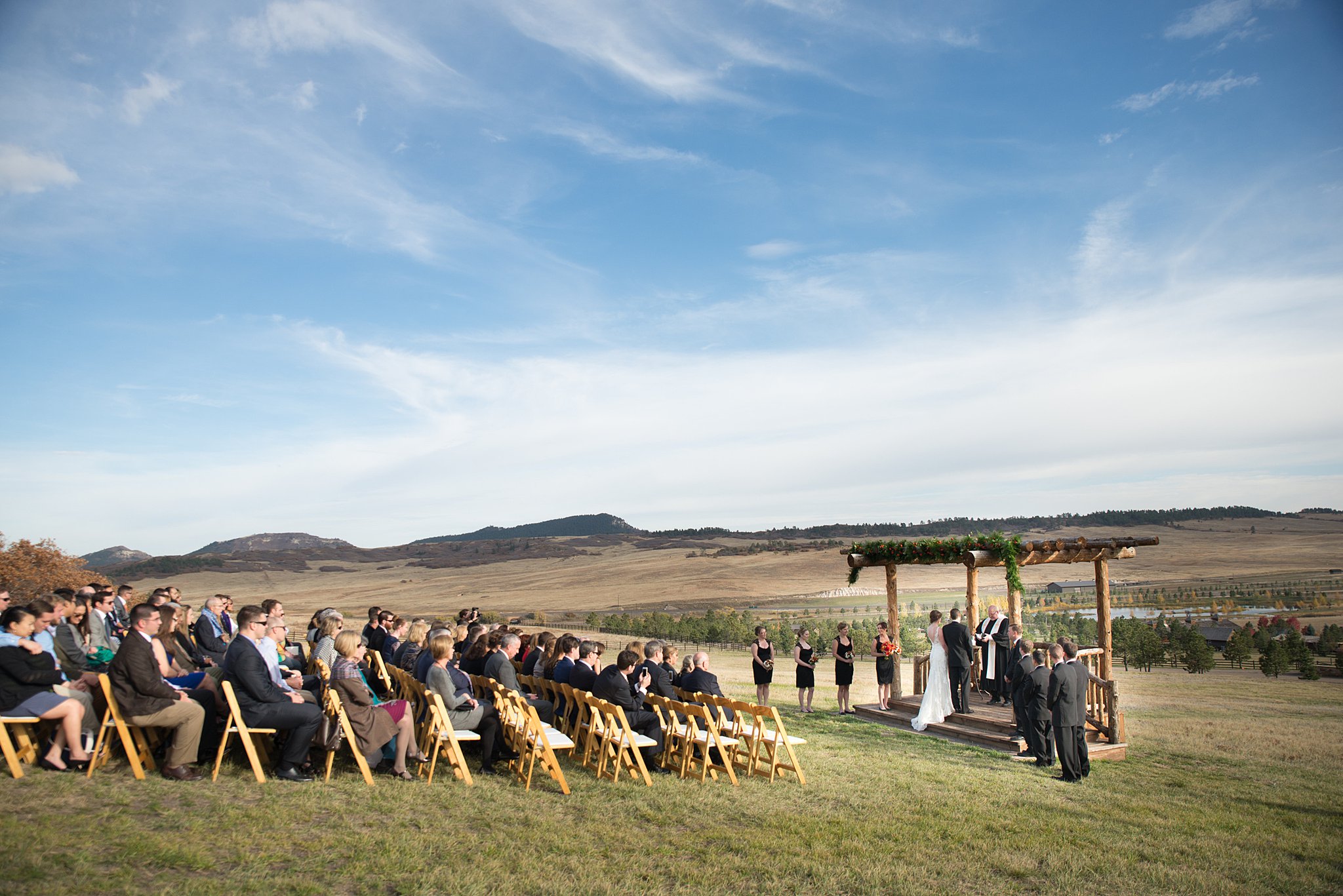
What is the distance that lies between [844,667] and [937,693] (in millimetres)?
1849

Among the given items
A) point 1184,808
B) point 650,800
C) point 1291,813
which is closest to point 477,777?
point 650,800

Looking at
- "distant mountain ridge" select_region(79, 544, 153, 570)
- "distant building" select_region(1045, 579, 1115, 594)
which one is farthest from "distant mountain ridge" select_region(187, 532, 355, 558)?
"distant building" select_region(1045, 579, 1115, 594)

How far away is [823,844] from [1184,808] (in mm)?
4557

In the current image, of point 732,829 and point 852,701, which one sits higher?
point 732,829

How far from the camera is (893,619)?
16125 millimetres

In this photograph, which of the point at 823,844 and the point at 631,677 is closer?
the point at 823,844

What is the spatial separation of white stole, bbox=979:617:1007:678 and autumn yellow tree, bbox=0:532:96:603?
26.0 metres

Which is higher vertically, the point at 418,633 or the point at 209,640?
the point at 418,633

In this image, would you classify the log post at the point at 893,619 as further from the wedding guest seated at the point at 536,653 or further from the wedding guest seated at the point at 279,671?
the wedding guest seated at the point at 279,671

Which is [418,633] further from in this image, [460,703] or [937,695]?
[937,695]

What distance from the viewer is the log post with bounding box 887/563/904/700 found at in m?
15.3

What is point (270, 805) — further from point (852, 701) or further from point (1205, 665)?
point (1205, 665)

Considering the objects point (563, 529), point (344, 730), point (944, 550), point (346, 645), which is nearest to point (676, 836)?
point (344, 730)

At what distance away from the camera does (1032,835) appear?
692cm
